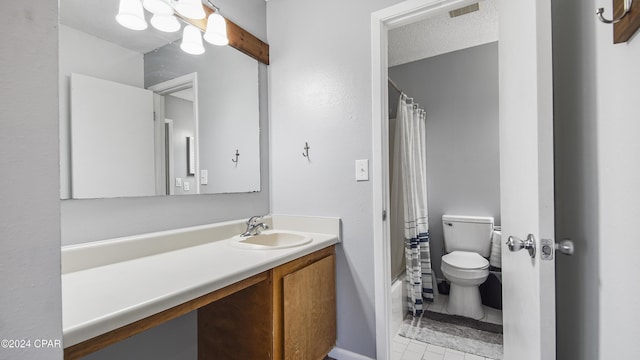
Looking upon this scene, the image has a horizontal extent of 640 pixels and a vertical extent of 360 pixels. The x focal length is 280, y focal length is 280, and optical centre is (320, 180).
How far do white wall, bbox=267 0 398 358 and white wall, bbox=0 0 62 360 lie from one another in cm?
136

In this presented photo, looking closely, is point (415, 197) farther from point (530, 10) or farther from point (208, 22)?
point (208, 22)

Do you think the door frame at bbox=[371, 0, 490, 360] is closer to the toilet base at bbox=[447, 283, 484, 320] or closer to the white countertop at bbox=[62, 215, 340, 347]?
the white countertop at bbox=[62, 215, 340, 347]

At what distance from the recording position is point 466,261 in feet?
7.52

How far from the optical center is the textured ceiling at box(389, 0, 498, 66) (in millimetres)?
2301

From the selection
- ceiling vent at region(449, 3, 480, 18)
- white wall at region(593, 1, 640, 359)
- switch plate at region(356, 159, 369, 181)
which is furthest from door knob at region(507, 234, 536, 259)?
ceiling vent at region(449, 3, 480, 18)

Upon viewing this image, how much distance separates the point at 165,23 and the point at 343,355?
203 centimetres

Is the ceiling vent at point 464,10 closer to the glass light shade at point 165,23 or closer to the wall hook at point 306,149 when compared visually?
the wall hook at point 306,149

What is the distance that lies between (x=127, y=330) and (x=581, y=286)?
4.24ft

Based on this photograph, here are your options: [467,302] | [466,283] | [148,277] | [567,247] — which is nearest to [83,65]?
[148,277]

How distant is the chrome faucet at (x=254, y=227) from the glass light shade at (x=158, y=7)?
1.14 metres

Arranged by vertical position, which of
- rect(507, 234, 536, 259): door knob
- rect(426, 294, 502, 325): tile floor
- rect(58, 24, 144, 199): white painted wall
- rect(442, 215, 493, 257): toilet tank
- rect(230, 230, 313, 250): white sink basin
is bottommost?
rect(426, 294, 502, 325): tile floor

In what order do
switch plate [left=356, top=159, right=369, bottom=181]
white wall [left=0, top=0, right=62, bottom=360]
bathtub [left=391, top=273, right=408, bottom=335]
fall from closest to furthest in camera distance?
1. white wall [left=0, top=0, right=62, bottom=360]
2. switch plate [left=356, top=159, right=369, bottom=181]
3. bathtub [left=391, top=273, right=408, bottom=335]

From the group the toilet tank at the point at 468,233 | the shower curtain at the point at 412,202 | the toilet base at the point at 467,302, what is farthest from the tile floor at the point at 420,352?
the toilet tank at the point at 468,233

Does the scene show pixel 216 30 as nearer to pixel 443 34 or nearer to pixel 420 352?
pixel 443 34
